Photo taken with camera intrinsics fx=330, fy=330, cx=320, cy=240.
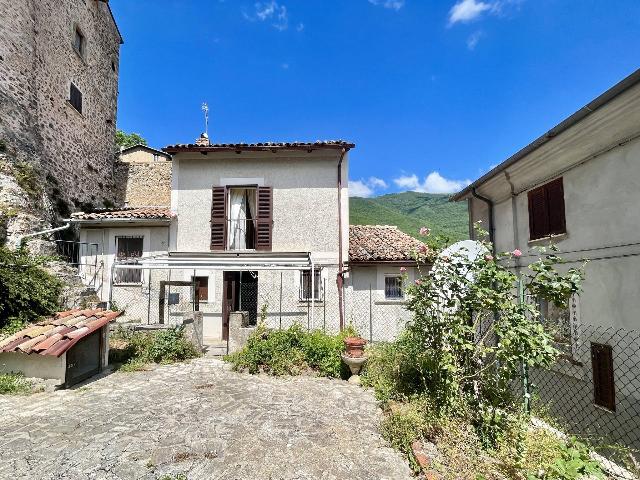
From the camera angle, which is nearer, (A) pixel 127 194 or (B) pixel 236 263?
(B) pixel 236 263

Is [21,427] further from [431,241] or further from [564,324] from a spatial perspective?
[564,324]

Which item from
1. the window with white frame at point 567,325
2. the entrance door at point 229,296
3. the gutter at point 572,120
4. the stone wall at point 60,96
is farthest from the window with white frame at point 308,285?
the stone wall at point 60,96

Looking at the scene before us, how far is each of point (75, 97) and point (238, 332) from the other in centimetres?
1810

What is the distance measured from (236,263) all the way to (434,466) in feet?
36.3

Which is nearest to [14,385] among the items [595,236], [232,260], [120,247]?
[232,260]

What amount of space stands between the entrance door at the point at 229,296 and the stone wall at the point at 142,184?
1214cm

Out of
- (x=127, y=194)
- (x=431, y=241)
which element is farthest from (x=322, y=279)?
(x=127, y=194)

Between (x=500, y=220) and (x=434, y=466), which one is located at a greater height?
(x=500, y=220)

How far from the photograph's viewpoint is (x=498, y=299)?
5.53 metres

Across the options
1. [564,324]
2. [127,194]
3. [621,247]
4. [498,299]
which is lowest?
[564,324]

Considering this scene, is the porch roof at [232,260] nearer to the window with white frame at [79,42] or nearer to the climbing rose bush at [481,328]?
the climbing rose bush at [481,328]

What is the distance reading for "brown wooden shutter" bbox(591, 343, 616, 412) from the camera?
6902 millimetres

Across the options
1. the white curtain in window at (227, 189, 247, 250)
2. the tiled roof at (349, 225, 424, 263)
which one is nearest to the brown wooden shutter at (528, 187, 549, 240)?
the tiled roof at (349, 225, 424, 263)

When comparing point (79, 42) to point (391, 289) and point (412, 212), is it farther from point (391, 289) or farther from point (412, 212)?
point (412, 212)
